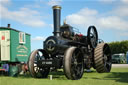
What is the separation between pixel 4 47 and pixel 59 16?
13.4ft

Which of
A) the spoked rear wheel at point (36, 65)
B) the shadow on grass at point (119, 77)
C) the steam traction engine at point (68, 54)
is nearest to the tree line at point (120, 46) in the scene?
the steam traction engine at point (68, 54)

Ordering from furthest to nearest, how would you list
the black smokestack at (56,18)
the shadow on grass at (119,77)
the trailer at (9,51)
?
1. the trailer at (9,51)
2. the black smokestack at (56,18)
3. the shadow on grass at (119,77)

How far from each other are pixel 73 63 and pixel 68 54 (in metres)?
0.51

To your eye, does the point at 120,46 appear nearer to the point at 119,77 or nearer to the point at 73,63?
the point at 119,77

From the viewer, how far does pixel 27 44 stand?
1357 cm

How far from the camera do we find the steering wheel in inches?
436

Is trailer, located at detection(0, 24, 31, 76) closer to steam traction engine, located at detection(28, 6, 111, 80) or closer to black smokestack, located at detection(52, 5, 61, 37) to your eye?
steam traction engine, located at detection(28, 6, 111, 80)

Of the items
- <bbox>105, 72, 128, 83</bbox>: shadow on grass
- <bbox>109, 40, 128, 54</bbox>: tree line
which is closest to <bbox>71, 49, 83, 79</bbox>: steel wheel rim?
<bbox>105, 72, 128, 83</bbox>: shadow on grass

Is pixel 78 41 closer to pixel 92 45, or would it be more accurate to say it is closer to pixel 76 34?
Result: pixel 76 34

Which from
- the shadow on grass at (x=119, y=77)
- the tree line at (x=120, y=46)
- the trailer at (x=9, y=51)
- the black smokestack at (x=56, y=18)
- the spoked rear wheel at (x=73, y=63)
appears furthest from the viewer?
the tree line at (x=120, y=46)

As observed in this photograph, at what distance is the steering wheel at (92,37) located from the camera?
11.1 m

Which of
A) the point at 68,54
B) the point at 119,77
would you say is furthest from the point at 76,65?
the point at 119,77

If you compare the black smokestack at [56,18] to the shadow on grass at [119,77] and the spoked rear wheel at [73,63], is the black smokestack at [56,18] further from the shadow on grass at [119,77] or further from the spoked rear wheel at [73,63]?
the shadow on grass at [119,77]

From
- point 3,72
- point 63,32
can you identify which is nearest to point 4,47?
point 3,72
